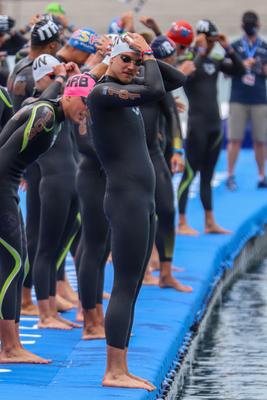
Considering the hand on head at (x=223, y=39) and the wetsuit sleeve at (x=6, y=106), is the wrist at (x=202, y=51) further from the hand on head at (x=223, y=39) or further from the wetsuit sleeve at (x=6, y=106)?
the wetsuit sleeve at (x=6, y=106)

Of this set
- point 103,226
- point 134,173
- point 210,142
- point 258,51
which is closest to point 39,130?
point 134,173

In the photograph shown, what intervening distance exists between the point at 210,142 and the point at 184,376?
15.1 ft

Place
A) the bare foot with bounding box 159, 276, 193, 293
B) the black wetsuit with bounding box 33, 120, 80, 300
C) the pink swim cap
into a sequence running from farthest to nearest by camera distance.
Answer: the bare foot with bounding box 159, 276, 193, 293, the black wetsuit with bounding box 33, 120, 80, 300, the pink swim cap

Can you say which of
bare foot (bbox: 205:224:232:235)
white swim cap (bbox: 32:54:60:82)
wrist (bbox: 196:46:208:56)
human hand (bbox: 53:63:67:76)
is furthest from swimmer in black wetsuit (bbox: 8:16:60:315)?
bare foot (bbox: 205:224:232:235)

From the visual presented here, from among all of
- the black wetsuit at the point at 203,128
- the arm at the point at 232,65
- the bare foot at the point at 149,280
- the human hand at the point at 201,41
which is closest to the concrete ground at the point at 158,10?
the arm at the point at 232,65

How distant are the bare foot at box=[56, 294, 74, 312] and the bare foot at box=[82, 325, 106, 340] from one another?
38.8 inches

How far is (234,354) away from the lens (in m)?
9.28

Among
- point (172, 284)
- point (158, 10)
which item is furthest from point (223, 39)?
point (158, 10)

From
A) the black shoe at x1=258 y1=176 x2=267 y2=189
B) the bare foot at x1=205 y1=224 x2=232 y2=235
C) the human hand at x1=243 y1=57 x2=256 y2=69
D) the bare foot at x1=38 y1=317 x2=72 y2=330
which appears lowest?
the black shoe at x1=258 y1=176 x2=267 y2=189

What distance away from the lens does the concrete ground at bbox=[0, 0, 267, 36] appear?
94.5ft

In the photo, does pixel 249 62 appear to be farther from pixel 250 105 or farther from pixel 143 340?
pixel 143 340

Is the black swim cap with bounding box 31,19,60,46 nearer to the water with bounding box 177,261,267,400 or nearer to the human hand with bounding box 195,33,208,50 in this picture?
the water with bounding box 177,261,267,400

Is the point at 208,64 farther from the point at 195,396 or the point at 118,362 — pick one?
the point at 118,362

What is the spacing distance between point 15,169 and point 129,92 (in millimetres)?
911
